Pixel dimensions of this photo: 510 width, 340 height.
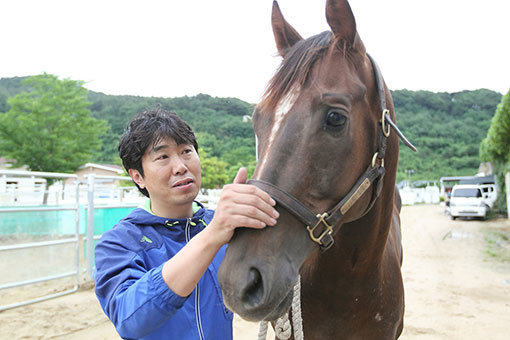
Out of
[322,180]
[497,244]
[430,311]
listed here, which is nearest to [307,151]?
[322,180]

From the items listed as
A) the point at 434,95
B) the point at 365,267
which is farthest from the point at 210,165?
the point at 434,95

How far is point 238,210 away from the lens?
1.03m

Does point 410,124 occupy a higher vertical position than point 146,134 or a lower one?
higher

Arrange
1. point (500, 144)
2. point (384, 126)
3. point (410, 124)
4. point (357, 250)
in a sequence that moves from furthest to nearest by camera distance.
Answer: point (410, 124)
point (500, 144)
point (357, 250)
point (384, 126)

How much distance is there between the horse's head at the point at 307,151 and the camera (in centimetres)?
109

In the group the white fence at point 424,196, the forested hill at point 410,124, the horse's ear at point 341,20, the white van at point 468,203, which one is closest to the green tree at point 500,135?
the white van at point 468,203

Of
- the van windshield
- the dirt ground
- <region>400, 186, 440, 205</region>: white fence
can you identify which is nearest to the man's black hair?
the dirt ground

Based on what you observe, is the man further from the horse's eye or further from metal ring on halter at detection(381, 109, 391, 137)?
metal ring on halter at detection(381, 109, 391, 137)

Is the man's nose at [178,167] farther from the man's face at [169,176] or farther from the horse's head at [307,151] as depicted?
the horse's head at [307,151]

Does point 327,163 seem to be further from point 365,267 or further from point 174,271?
point 365,267

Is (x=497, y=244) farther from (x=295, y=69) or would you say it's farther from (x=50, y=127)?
(x=50, y=127)

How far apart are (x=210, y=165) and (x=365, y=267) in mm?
24260

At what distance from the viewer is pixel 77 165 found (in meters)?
18.3

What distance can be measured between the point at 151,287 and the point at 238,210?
1.14ft
